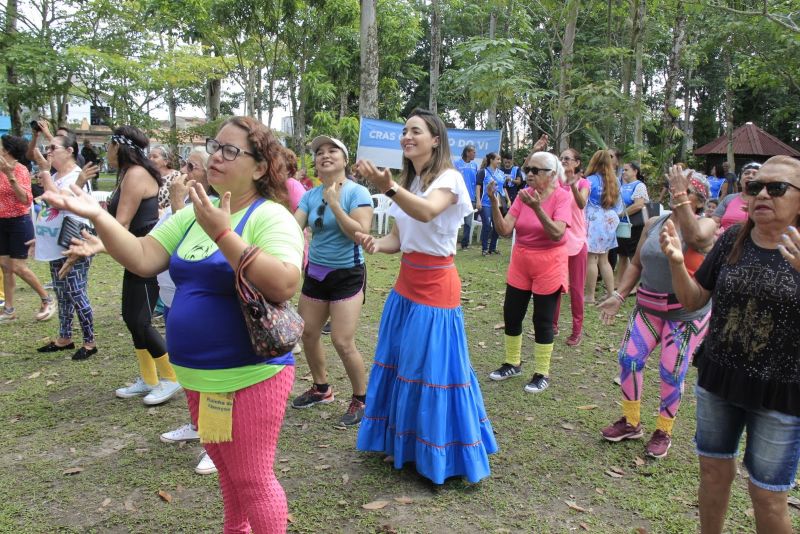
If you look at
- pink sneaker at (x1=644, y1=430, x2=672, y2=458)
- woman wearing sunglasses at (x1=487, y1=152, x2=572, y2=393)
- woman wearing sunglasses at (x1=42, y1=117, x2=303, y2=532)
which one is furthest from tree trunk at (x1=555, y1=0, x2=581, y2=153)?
woman wearing sunglasses at (x1=42, y1=117, x2=303, y2=532)

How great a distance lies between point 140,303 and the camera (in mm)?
4660

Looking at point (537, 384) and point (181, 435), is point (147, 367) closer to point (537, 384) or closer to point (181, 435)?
point (181, 435)

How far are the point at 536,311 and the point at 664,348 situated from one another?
139 cm

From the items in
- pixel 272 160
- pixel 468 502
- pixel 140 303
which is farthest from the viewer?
pixel 140 303

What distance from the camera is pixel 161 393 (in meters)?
4.81

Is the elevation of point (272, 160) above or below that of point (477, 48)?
below

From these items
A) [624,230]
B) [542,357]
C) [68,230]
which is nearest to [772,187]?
[542,357]

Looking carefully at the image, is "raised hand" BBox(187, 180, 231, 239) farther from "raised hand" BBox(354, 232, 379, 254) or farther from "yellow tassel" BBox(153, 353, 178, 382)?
"yellow tassel" BBox(153, 353, 178, 382)

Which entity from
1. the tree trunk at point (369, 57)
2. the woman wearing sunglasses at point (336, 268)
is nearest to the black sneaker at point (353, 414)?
the woman wearing sunglasses at point (336, 268)

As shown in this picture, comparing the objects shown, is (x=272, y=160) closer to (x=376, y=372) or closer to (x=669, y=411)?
(x=376, y=372)

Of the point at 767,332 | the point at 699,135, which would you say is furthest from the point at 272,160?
the point at 699,135

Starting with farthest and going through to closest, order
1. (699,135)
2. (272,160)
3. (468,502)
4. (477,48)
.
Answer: (699,135) → (477,48) → (468,502) → (272,160)

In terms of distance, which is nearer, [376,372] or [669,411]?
[376,372]

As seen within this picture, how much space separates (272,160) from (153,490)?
7.67 feet
